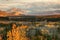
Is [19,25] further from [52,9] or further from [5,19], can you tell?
[52,9]

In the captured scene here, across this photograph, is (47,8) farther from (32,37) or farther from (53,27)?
(32,37)

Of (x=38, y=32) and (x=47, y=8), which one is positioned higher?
(x=47, y=8)

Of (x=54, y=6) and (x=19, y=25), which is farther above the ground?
(x=54, y=6)

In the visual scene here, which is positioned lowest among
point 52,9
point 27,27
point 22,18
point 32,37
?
point 32,37

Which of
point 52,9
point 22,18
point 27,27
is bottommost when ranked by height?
point 27,27

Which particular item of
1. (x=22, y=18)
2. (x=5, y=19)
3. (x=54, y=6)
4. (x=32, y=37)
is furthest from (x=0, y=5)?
(x=54, y=6)

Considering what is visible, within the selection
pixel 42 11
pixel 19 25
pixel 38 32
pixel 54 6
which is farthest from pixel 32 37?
pixel 54 6
